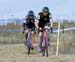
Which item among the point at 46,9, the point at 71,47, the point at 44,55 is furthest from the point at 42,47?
the point at 71,47

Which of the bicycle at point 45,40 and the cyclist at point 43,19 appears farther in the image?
the cyclist at point 43,19

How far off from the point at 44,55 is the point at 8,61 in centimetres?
281

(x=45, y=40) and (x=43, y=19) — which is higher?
(x=43, y=19)

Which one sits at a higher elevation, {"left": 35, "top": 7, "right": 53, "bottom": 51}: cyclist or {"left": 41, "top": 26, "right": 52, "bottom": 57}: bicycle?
{"left": 35, "top": 7, "right": 53, "bottom": 51}: cyclist

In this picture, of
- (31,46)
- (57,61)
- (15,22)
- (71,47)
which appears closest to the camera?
(57,61)

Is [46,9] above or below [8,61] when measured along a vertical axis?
above

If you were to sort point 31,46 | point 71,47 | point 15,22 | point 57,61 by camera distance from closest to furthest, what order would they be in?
point 57,61
point 31,46
point 71,47
point 15,22

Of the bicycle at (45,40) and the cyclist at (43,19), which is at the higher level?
the cyclist at (43,19)

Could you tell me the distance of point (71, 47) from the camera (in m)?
23.0

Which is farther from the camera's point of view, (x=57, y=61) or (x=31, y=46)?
(x=31, y=46)

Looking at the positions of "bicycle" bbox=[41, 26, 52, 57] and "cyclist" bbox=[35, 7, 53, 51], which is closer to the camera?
"bicycle" bbox=[41, 26, 52, 57]

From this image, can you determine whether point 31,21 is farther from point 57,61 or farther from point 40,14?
point 57,61

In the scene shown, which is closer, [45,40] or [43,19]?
[45,40]

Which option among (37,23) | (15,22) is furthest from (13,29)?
(37,23)
